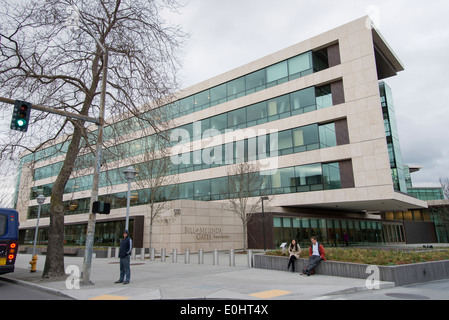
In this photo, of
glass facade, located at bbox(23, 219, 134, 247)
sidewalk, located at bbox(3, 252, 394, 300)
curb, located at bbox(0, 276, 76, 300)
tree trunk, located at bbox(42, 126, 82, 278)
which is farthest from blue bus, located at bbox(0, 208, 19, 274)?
glass facade, located at bbox(23, 219, 134, 247)

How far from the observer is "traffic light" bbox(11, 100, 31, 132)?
29.9ft

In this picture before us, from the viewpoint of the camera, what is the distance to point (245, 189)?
2858cm

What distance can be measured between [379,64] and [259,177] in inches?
706

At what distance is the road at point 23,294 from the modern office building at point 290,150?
13.0 metres

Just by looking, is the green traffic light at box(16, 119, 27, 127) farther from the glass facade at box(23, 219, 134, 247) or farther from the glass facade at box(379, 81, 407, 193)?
the glass facade at box(379, 81, 407, 193)

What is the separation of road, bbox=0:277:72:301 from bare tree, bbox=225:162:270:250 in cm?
1673

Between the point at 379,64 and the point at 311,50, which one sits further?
the point at 379,64

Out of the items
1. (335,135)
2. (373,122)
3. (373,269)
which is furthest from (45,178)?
(373,269)

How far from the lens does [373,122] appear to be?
84.3 ft

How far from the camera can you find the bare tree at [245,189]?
85.0ft

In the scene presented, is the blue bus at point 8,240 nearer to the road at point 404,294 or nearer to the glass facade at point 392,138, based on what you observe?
the road at point 404,294

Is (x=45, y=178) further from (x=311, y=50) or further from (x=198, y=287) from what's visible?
(x=198, y=287)

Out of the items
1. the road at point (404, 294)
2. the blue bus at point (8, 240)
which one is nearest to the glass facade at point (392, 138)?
the road at point (404, 294)

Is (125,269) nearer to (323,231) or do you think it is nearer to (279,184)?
(279,184)
